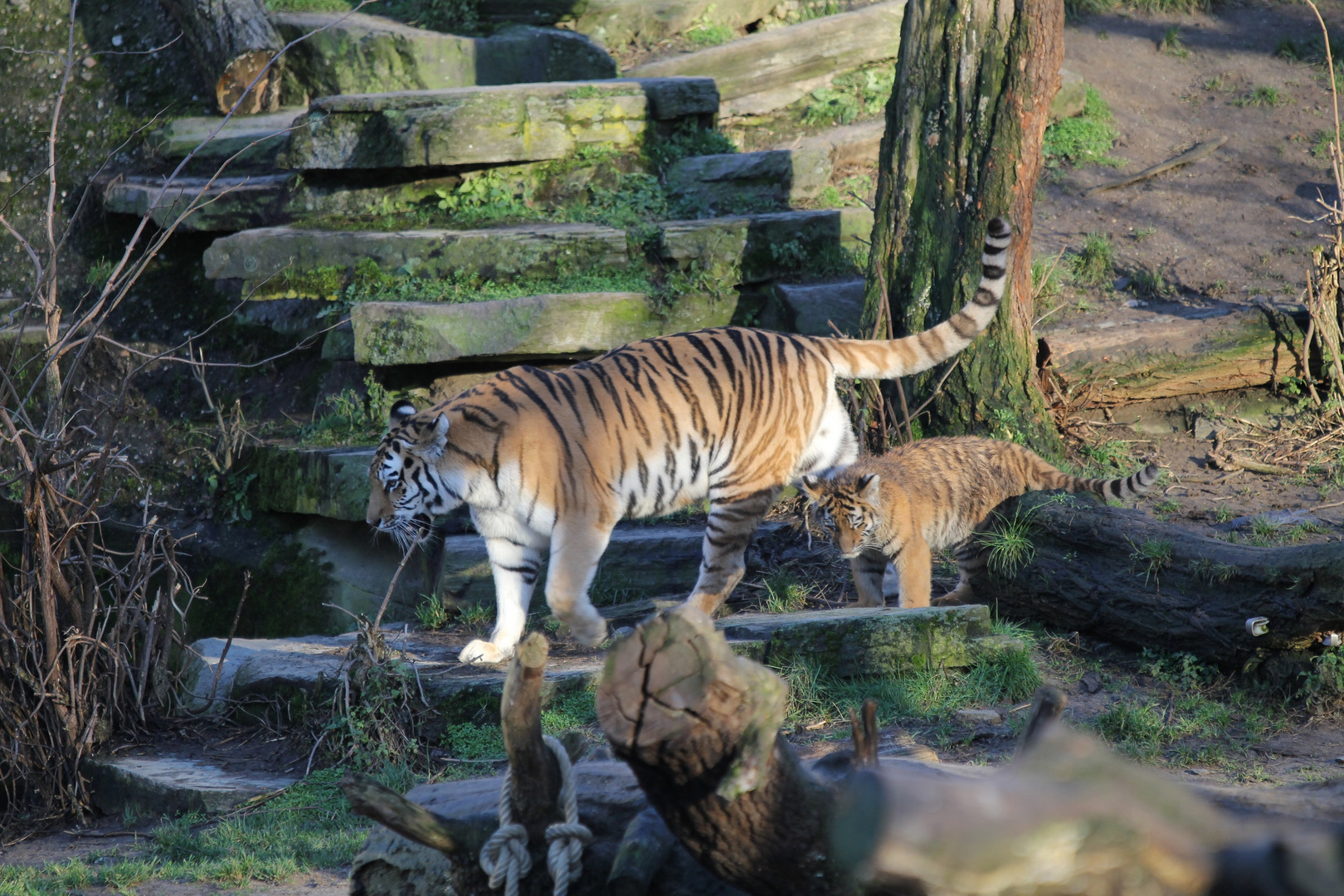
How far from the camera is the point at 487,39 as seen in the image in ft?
32.2

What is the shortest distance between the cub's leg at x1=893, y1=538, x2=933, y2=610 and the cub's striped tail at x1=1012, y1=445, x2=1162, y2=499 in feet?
2.31

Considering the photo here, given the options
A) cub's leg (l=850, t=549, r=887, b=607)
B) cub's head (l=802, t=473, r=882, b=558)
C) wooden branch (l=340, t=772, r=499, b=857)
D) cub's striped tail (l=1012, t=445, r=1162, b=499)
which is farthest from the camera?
cub's leg (l=850, t=549, r=887, b=607)

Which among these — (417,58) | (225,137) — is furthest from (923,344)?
(225,137)

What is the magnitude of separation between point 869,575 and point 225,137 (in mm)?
6809

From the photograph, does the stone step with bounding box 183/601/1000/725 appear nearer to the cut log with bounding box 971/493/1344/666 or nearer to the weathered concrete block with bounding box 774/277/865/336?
the cut log with bounding box 971/493/1344/666

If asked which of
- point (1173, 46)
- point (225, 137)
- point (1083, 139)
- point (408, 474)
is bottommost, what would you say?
point (408, 474)

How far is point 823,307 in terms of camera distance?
761 cm

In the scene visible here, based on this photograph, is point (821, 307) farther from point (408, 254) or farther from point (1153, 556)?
point (1153, 556)

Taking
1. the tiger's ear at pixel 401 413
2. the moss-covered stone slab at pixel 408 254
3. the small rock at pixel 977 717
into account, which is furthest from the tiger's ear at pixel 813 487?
the moss-covered stone slab at pixel 408 254

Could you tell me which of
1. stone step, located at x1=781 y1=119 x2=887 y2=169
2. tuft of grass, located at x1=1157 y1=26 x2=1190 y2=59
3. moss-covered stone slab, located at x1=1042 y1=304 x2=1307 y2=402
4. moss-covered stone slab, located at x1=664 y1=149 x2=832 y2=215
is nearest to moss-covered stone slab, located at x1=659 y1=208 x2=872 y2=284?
moss-covered stone slab, located at x1=664 y1=149 x2=832 y2=215

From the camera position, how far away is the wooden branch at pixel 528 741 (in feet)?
7.29

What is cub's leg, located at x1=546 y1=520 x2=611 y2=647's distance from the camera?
500 centimetres

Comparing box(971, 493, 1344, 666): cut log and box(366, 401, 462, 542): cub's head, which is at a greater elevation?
box(366, 401, 462, 542): cub's head

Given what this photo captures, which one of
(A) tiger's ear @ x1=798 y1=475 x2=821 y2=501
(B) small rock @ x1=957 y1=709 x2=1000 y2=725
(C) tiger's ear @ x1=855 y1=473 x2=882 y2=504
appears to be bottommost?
(B) small rock @ x1=957 y1=709 x2=1000 y2=725
